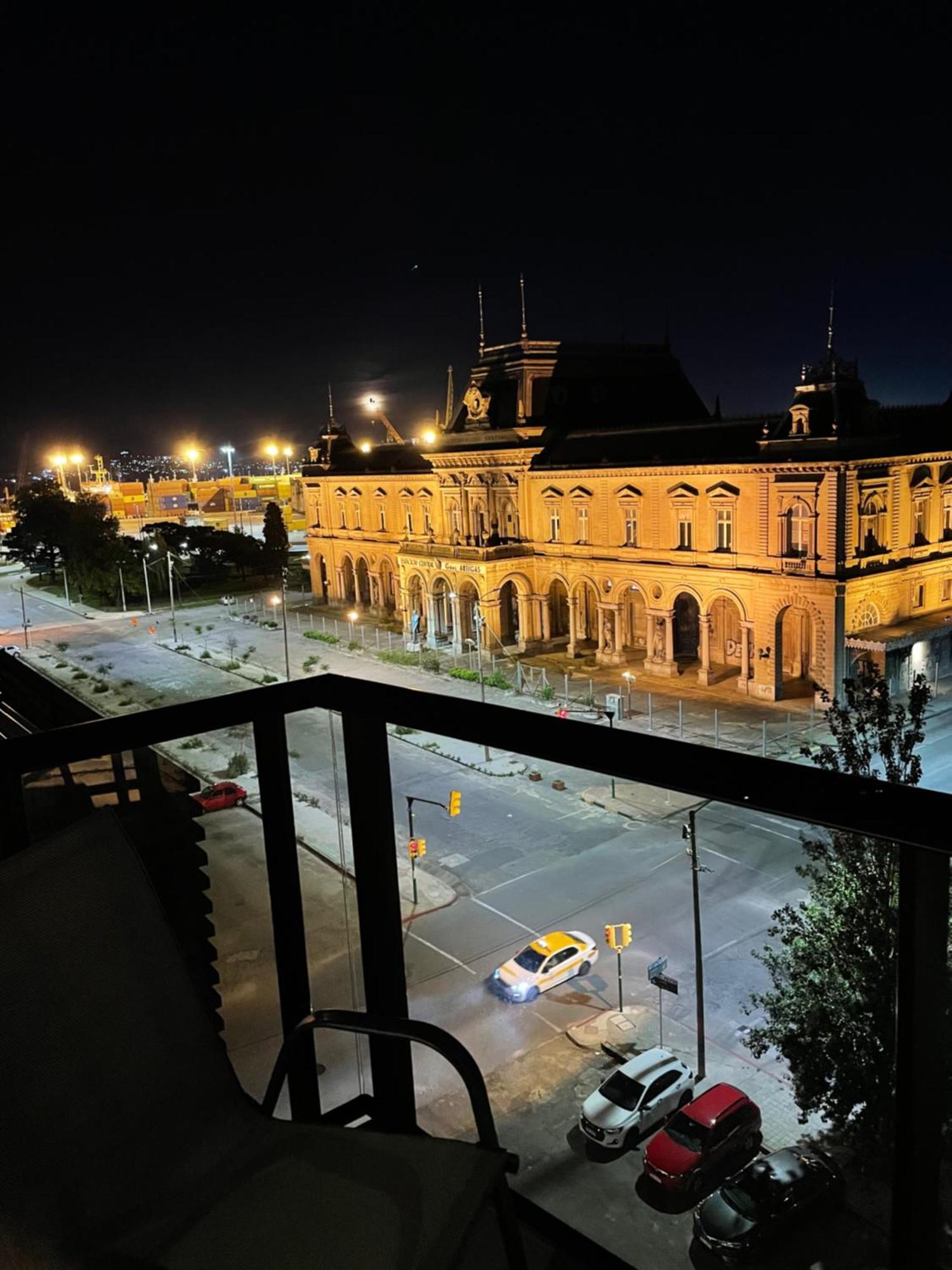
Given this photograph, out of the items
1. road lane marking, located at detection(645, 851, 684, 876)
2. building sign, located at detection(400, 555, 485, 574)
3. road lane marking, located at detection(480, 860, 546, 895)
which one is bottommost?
road lane marking, located at detection(480, 860, 546, 895)

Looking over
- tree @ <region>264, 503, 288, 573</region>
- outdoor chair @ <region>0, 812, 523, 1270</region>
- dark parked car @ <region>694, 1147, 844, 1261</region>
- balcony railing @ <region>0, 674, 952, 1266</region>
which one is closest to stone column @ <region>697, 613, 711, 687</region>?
dark parked car @ <region>694, 1147, 844, 1261</region>

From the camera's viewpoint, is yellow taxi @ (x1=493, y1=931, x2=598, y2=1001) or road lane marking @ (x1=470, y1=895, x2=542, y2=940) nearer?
yellow taxi @ (x1=493, y1=931, x2=598, y2=1001)

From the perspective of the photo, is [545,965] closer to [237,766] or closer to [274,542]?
[237,766]

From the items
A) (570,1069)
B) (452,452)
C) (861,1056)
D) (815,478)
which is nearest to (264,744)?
(861,1056)

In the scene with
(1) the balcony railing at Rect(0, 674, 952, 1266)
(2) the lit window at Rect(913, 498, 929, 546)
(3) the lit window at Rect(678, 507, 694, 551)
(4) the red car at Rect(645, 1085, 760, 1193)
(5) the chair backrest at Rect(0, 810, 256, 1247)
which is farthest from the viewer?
(3) the lit window at Rect(678, 507, 694, 551)

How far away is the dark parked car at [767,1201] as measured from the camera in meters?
3.73

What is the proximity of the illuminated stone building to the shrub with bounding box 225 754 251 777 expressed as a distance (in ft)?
52.6

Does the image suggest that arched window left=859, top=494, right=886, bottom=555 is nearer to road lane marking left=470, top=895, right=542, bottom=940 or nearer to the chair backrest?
road lane marking left=470, top=895, right=542, bottom=940

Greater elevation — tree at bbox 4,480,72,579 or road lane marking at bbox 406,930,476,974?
tree at bbox 4,480,72,579

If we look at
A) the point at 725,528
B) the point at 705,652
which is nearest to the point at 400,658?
the point at 705,652

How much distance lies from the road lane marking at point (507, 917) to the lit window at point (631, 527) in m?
20.8

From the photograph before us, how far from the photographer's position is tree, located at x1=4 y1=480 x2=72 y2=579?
70.1 meters

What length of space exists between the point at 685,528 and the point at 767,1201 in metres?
30.4

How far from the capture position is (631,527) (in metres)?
35.4
